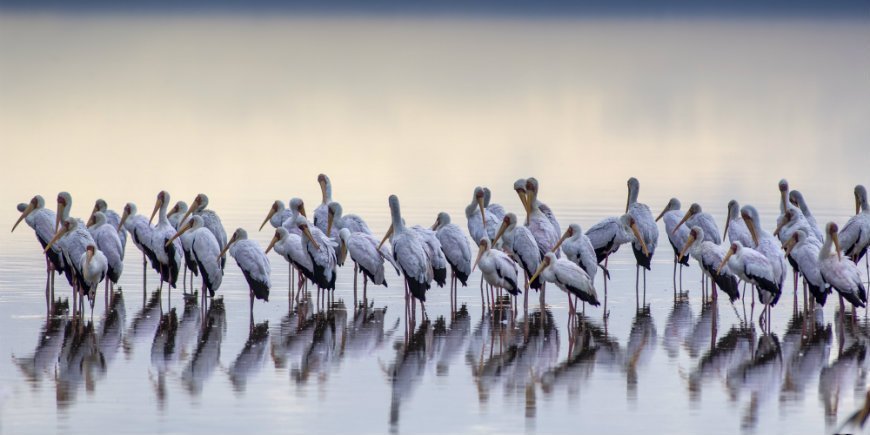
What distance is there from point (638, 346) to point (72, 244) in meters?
6.07

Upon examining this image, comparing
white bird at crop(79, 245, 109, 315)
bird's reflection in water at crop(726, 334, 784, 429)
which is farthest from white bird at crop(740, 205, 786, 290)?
white bird at crop(79, 245, 109, 315)

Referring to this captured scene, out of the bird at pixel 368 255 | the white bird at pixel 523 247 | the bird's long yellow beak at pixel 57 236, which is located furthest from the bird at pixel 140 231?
the white bird at pixel 523 247

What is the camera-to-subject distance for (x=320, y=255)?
18.9 meters

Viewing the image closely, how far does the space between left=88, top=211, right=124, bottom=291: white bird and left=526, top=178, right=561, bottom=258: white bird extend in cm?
465

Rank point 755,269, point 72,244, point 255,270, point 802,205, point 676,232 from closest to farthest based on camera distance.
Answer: point 755,269 → point 255,270 → point 72,244 → point 676,232 → point 802,205

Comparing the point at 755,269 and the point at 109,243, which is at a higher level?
the point at 109,243

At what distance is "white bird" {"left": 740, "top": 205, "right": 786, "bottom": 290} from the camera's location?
18.0 m

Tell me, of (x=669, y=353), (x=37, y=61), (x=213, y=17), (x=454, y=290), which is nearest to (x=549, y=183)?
(x=454, y=290)

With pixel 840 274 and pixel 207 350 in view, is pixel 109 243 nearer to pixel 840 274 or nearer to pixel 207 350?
pixel 207 350

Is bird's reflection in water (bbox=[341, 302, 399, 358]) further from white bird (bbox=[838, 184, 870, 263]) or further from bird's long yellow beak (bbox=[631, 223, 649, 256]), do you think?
white bird (bbox=[838, 184, 870, 263])

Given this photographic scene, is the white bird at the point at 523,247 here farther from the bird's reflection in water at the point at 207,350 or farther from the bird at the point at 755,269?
the bird's reflection in water at the point at 207,350

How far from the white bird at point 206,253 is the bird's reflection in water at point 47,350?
1.47 m

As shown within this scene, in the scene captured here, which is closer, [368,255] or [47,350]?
[47,350]

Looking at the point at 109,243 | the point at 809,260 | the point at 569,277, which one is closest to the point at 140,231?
the point at 109,243
